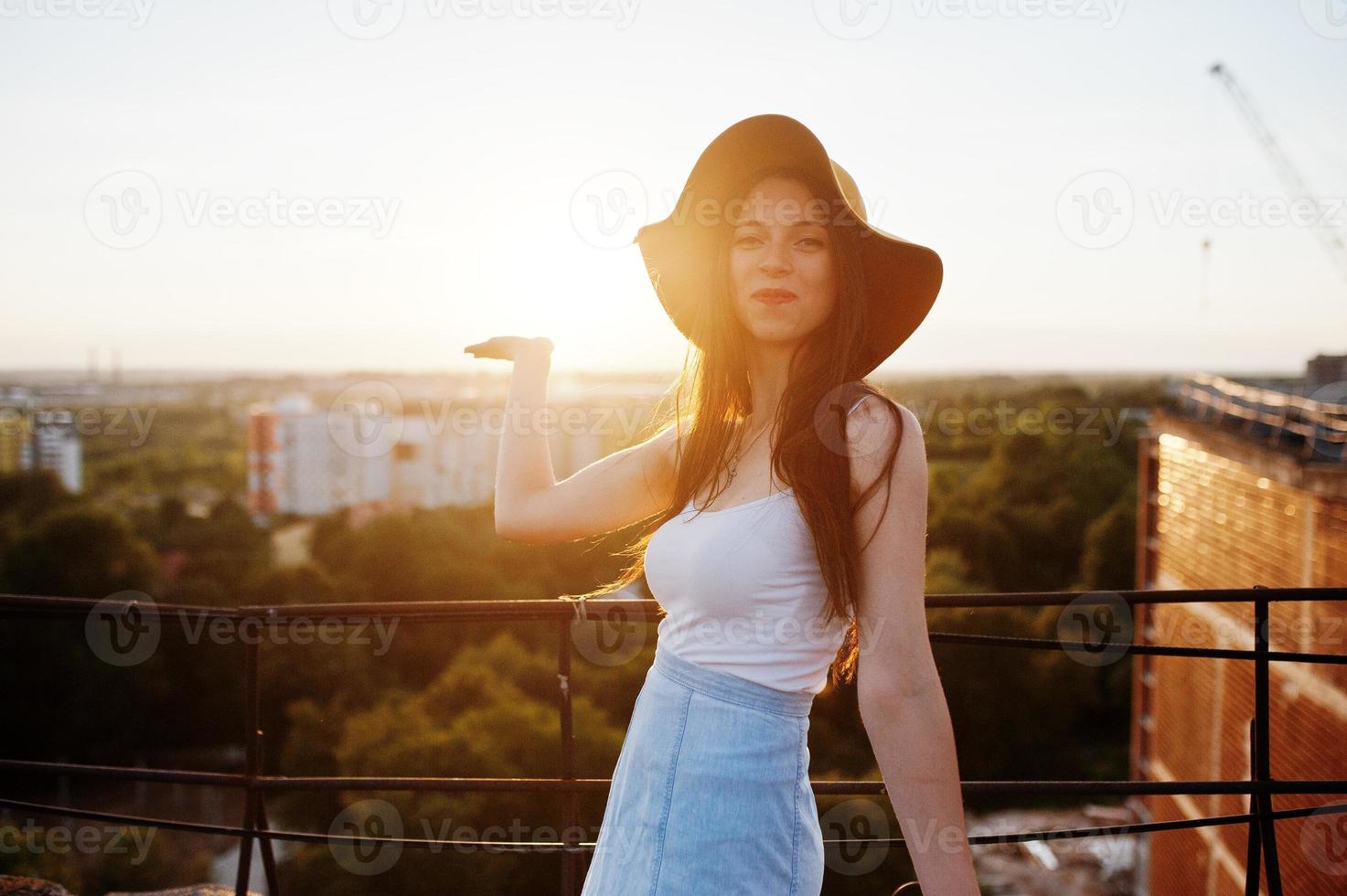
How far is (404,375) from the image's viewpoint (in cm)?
5016

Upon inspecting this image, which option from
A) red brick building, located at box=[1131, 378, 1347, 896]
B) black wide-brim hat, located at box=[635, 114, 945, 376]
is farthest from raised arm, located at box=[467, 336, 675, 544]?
red brick building, located at box=[1131, 378, 1347, 896]

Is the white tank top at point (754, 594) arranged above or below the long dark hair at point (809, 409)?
below

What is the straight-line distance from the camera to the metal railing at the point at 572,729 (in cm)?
214

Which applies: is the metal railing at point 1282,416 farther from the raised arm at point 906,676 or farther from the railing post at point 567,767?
the raised arm at point 906,676

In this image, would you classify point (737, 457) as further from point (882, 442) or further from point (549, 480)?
point (549, 480)

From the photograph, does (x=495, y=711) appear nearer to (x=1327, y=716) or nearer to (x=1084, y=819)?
(x=1084, y=819)

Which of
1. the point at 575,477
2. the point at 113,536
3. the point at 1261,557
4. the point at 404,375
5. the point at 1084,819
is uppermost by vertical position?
the point at 404,375

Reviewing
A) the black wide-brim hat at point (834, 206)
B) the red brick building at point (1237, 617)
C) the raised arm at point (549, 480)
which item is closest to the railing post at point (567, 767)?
the raised arm at point (549, 480)

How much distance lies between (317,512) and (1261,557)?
41.0m

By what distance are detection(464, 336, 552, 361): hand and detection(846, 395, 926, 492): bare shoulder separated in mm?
636

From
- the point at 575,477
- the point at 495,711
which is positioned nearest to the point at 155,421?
the point at 495,711

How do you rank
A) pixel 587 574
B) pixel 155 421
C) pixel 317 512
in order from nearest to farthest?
pixel 587 574
pixel 317 512
pixel 155 421

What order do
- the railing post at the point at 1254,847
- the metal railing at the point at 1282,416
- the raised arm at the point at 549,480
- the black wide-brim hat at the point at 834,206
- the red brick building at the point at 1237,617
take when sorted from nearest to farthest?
the black wide-brim hat at the point at 834,206 → the raised arm at the point at 549,480 → the railing post at the point at 1254,847 → the red brick building at the point at 1237,617 → the metal railing at the point at 1282,416

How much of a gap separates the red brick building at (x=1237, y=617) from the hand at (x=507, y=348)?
803 cm
